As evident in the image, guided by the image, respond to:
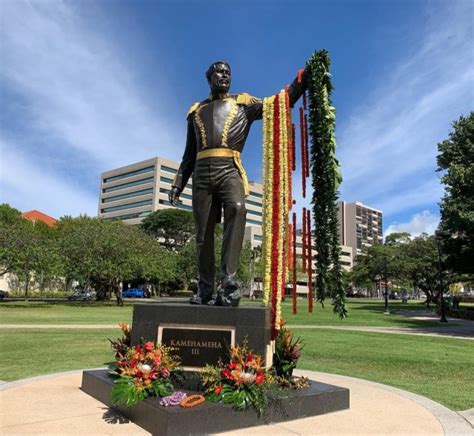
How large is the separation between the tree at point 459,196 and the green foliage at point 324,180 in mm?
17610

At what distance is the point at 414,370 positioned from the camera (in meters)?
9.79

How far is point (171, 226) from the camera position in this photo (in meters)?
71.1

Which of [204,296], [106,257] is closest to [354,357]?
[204,296]

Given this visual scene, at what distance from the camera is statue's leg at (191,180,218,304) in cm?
701

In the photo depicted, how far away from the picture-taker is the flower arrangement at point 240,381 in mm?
5199

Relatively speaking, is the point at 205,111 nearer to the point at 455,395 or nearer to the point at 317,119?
the point at 317,119

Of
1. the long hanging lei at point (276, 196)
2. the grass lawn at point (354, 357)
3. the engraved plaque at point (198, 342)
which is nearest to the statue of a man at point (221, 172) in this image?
the long hanging lei at point (276, 196)

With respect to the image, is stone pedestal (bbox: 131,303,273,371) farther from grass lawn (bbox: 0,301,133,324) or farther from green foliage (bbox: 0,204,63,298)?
green foliage (bbox: 0,204,63,298)

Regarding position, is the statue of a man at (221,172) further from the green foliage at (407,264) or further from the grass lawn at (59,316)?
the green foliage at (407,264)

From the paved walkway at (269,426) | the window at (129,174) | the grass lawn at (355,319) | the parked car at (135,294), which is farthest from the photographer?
the window at (129,174)

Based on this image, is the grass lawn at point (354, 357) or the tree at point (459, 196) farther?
the tree at point (459, 196)

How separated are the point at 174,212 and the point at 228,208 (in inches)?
2570

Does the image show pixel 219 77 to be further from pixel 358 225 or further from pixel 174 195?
pixel 358 225

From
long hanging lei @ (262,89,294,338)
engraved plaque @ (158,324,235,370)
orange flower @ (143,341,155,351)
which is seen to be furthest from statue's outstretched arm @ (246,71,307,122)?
orange flower @ (143,341,155,351)
